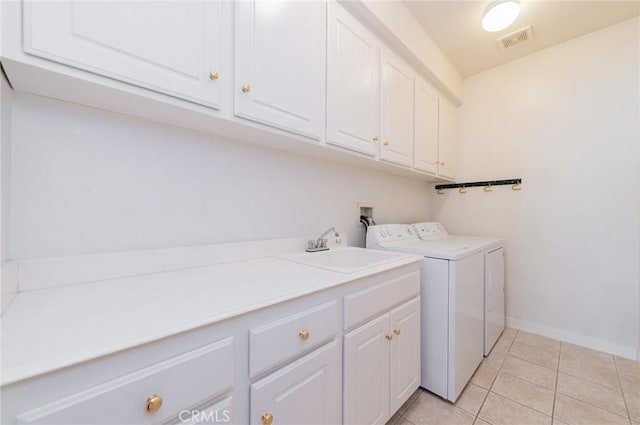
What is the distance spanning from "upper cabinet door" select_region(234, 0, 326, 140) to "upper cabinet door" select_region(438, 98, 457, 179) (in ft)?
5.48

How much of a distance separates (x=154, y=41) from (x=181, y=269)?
2.72 ft

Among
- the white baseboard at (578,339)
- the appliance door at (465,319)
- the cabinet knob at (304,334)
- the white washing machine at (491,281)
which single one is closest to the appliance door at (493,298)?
the white washing machine at (491,281)

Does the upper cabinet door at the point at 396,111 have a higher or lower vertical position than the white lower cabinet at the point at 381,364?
higher

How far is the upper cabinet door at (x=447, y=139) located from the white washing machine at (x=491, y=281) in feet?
1.98

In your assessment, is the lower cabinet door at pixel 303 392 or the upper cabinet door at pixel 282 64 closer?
the lower cabinet door at pixel 303 392

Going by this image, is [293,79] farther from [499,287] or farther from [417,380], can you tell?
Answer: [499,287]

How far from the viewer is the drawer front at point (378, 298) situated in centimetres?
101

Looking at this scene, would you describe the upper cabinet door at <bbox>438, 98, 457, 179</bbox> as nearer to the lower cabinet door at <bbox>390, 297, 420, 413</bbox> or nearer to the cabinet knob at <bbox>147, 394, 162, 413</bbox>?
the lower cabinet door at <bbox>390, 297, 420, 413</bbox>

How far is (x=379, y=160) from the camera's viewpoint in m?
1.69

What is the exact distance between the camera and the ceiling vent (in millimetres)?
2047

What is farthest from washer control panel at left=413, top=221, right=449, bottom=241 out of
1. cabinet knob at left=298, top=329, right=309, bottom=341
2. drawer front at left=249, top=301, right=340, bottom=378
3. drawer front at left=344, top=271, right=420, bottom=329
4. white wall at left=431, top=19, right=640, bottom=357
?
cabinet knob at left=298, top=329, right=309, bottom=341

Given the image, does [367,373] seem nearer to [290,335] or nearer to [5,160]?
[290,335]

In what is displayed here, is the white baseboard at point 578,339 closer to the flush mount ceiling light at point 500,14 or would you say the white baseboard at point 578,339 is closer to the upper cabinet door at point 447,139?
the upper cabinet door at point 447,139

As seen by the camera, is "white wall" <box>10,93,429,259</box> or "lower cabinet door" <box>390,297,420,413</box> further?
"lower cabinet door" <box>390,297,420,413</box>
